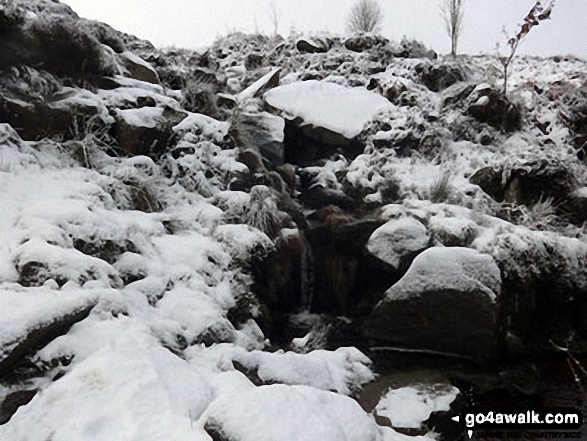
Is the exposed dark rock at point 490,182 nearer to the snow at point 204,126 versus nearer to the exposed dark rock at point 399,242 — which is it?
the exposed dark rock at point 399,242

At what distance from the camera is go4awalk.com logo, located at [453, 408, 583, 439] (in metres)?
4.16

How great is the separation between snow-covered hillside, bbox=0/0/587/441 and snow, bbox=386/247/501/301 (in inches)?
0.8

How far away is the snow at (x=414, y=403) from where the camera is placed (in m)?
3.93

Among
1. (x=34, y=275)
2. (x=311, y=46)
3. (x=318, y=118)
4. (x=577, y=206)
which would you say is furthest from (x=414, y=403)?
(x=311, y=46)

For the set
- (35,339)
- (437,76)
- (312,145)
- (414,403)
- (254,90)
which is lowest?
(414,403)

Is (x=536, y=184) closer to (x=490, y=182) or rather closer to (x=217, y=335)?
(x=490, y=182)

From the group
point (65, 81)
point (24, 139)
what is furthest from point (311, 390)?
point (65, 81)

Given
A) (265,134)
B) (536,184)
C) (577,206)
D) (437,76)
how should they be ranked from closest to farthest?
(577,206)
(536,184)
(265,134)
(437,76)

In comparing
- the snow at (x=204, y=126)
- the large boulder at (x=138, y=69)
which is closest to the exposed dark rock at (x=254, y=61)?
the large boulder at (x=138, y=69)

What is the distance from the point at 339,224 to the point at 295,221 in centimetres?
57

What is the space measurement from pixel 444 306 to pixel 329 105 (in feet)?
15.0

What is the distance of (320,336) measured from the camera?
5.29 m

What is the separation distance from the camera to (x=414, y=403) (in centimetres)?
415

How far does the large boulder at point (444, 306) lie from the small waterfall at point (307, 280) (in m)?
1.06
